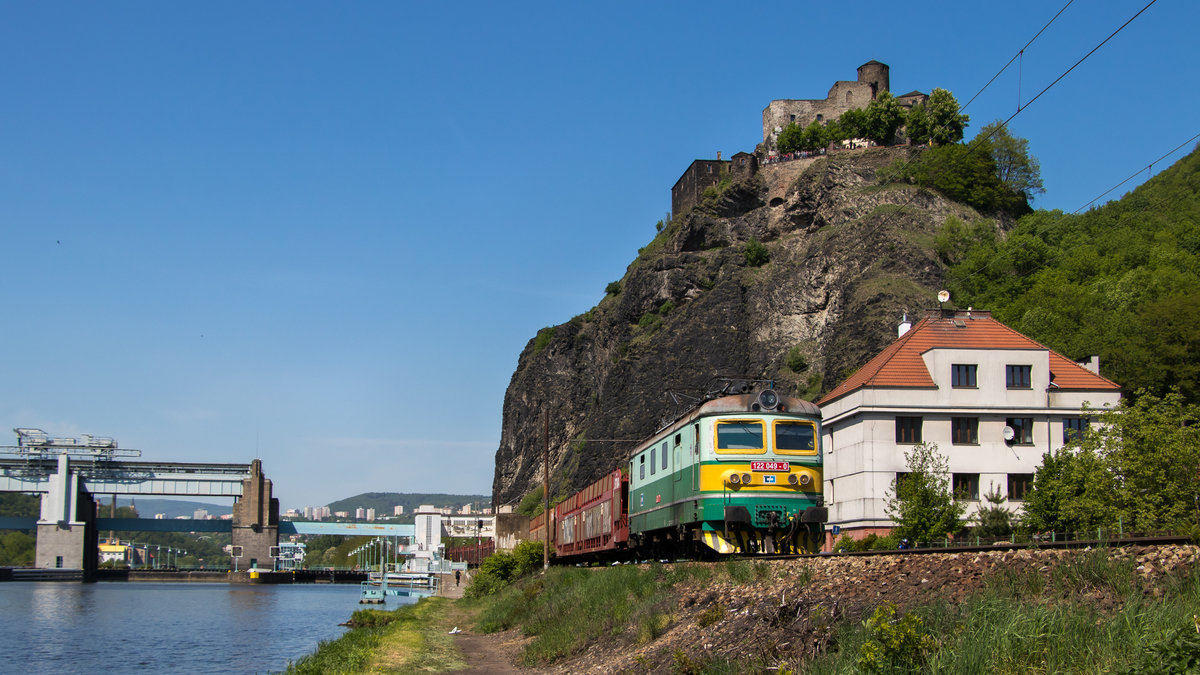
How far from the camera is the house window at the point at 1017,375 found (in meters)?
43.8

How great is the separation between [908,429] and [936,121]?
228 feet

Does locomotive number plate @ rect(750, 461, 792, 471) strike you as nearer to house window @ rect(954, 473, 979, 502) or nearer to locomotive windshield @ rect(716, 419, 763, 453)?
locomotive windshield @ rect(716, 419, 763, 453)

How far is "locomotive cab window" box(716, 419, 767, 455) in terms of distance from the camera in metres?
22.5

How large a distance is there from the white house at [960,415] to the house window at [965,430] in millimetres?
43

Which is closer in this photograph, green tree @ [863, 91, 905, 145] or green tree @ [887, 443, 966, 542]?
green tree @ [887, 443, 966, 542]

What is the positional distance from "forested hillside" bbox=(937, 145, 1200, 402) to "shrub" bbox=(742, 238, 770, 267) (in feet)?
61.8

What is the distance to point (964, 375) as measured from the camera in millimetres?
43656

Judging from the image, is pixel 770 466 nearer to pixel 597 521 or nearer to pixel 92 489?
pixel 597 521

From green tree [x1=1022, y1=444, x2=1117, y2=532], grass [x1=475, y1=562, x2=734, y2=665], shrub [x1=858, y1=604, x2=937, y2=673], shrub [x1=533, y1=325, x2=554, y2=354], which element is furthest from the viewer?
shrub [x1=533, y1=325, x2=554, y2=354]

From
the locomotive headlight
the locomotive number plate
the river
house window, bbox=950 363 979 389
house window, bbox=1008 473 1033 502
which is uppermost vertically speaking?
house window, bbox=950 363 979 389

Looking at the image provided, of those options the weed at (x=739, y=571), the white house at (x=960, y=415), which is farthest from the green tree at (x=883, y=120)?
the weed at (x=739, y=571)

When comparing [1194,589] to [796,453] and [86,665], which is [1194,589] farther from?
[86,665]

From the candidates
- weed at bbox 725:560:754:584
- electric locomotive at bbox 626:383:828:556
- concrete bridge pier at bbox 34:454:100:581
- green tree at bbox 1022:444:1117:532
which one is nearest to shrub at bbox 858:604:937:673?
weed at bbox 725:560:754:584

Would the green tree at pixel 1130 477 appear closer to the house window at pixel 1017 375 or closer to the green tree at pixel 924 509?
the green tree at pixel 924 509
